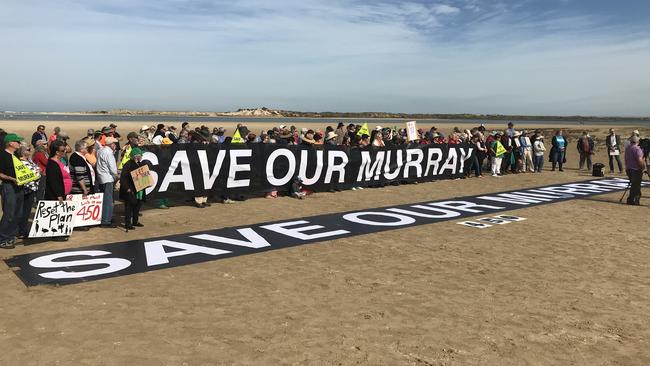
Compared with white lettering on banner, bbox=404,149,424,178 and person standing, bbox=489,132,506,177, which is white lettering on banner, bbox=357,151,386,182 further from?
person standing, bbox=489,132,506,177

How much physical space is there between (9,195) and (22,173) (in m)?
0.43

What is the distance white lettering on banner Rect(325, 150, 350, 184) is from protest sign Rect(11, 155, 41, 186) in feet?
27.9

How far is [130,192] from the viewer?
8.94m

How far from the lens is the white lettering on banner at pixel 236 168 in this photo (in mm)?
12234

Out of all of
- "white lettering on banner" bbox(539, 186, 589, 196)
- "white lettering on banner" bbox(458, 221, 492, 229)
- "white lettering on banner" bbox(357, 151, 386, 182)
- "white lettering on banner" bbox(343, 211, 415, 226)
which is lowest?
"white lettering on banner" bbox(343, 211, 415, 226)

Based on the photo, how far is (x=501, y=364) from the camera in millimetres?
4051

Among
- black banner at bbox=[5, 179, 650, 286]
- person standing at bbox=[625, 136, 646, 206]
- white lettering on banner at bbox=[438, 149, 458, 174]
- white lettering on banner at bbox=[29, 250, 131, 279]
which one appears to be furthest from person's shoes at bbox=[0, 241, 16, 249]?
person standing at bbox=[625, 136, 646, 206]

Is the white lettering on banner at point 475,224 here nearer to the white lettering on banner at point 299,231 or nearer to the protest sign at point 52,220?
the white lettering on banner at point 299,231

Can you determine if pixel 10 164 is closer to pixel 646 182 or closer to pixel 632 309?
pixel 632 309

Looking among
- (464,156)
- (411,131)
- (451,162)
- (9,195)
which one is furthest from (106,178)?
(464,156)

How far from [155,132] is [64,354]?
36.9 ft

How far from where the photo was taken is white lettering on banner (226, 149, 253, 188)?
1223cm

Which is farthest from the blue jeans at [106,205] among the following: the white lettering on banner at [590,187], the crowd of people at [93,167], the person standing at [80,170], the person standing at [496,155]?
the person standing at [496,155]

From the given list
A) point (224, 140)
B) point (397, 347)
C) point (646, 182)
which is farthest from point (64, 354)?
point (646, 182)
